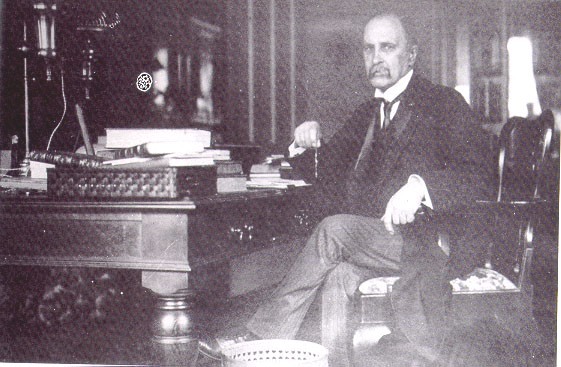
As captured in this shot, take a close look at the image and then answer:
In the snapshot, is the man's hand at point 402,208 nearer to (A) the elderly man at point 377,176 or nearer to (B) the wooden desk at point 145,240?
(A) the elderly man at point 377,176

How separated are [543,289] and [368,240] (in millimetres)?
415

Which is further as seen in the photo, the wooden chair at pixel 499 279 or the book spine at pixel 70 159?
the wooden chair at pixel 499 279

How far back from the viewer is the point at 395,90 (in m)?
1.78

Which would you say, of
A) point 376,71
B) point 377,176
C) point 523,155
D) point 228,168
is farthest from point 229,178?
point 523,155

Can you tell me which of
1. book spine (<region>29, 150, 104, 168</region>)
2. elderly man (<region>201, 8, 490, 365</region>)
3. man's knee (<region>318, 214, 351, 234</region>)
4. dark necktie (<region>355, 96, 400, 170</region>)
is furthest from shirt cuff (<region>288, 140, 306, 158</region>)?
book spine (<region>29, 150, 104, 168</region>)

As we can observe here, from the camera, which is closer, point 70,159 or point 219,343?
point 70,159

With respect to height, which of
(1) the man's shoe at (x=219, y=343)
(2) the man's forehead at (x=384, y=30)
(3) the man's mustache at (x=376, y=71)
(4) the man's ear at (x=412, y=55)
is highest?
(2) the man's forehead at (x=384, y=30)

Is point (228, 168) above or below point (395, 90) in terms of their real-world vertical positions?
below

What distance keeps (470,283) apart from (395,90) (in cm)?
58

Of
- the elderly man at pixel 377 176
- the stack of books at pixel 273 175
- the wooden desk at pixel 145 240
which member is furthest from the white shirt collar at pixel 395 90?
the wooden desk at pixel 145 240

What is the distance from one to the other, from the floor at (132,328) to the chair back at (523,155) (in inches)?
6.2

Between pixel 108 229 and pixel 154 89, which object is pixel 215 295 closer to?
pixel 108 229

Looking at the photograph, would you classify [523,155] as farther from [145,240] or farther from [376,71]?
[145,240]

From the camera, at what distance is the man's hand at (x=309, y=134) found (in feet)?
5.59
